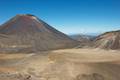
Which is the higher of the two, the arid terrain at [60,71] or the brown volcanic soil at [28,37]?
the brown volcanic soil at [28,37]

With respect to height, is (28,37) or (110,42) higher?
(28,37)

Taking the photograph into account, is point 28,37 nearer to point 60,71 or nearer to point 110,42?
point 110,42

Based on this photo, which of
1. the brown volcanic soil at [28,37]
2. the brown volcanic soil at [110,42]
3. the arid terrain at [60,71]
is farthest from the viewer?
the brown volcanic soil at [28,37]

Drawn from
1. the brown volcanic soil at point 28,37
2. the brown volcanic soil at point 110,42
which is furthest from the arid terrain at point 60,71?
the brown volcanic soil at point 28,37

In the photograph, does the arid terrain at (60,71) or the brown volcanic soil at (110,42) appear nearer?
the arid terrain at (60,71)

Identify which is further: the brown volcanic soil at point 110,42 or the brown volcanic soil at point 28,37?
the brown volcanic soil at point 28,37

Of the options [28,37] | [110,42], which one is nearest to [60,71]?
[110,42]

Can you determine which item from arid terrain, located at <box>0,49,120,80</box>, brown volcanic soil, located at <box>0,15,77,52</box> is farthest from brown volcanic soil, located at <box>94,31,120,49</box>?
arid terrain, located at <box>0,49,120,80</box>

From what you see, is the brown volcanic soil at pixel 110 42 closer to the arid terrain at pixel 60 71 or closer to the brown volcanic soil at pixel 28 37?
the brown volcanic soil at pixel 28 37

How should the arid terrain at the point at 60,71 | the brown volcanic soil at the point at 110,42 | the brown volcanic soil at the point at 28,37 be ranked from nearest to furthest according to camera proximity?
the arid terrain at the point at 60,71 → the brown volcanic soil at the point at 110,42 → the brown volcanic soil at the point at 28,37
